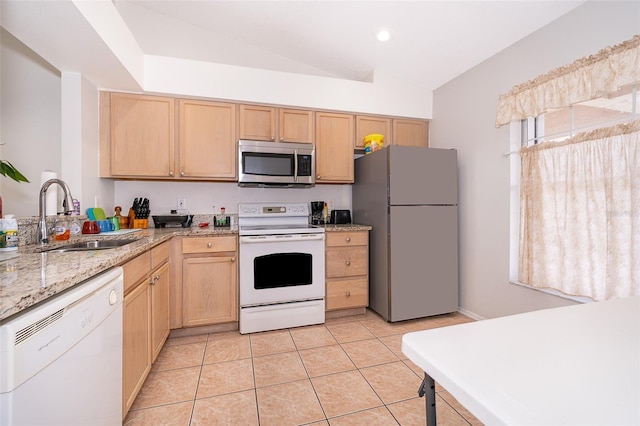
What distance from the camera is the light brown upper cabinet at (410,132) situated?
3.37m

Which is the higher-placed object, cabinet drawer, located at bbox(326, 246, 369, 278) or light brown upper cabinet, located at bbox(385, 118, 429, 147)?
light brown upper cabinet, located at bbox(385, 118, 429, 147)

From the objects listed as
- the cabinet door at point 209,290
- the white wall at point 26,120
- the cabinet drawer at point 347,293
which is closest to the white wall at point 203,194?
the white wall at point 26,120

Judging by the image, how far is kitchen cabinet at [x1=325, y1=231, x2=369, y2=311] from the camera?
9.33 ft

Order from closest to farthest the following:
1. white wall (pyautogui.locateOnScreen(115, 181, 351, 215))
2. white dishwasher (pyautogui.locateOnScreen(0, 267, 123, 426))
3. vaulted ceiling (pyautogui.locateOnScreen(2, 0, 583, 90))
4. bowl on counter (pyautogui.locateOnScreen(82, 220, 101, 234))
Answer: white dishwasher (pyautogui.locateOnScreen(0, 267, 123, 426)) < vaulted ceiling (pyautogui.locateOnScreen(2, 0, 583, 90)) < bowl on counter (pyautogui.locateOnScreen(82, 220, 101, 234)) < white wall (pyautogui.locateOnScreen(115, 181, 351, 215))

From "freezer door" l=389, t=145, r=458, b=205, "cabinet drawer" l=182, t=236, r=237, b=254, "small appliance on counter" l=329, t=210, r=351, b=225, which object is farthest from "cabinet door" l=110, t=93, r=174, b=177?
"freezer door" l=389, t=145, r=458, b=205

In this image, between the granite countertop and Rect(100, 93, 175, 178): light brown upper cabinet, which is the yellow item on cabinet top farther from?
the granite countertop

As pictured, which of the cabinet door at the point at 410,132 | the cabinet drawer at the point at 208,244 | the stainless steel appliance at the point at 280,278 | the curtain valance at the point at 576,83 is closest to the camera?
the curtain valance at the point at 576,83

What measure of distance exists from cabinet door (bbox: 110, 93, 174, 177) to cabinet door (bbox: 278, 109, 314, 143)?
105cm

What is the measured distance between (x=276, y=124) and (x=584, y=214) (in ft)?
8.73

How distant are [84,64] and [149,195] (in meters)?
1.25

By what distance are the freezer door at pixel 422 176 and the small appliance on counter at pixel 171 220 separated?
2051 millimetres

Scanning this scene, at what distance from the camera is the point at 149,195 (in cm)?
297

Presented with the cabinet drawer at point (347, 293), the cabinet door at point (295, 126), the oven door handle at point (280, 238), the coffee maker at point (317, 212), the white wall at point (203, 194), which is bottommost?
the cabinet drawer at point (347, 293)

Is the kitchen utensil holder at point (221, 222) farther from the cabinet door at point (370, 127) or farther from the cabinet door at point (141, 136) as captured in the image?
the cabinet door at point (370, 127)
